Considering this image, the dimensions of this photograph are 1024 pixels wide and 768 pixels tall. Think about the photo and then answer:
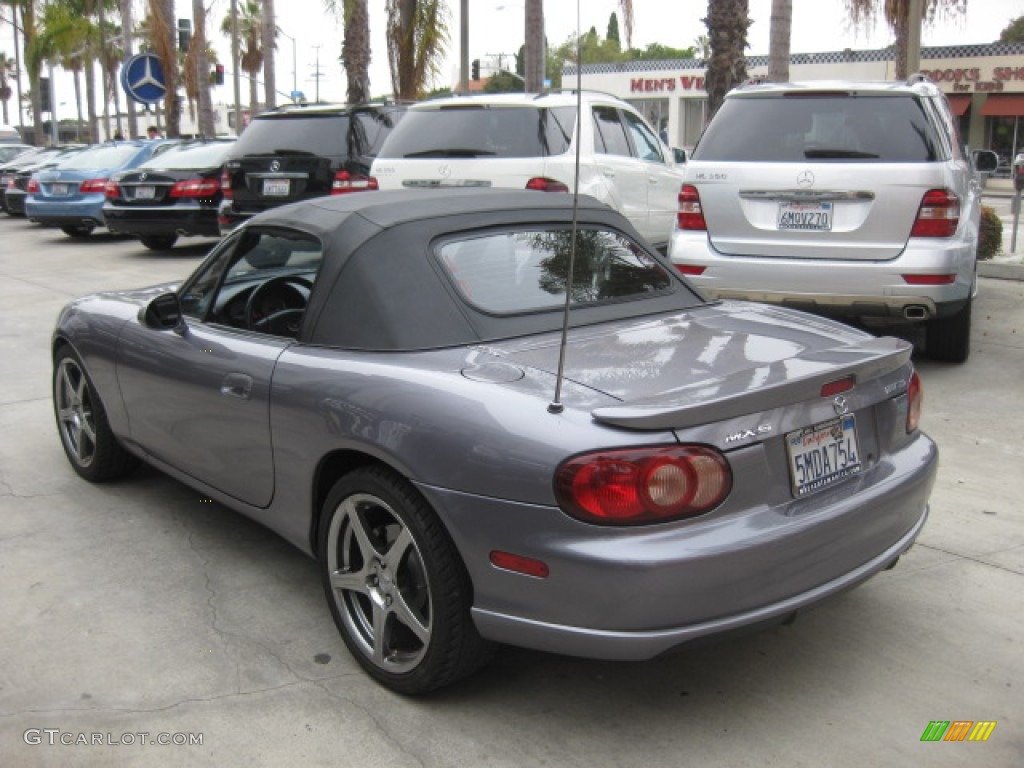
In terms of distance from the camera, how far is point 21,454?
5977mm

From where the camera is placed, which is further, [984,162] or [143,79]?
[143,79]

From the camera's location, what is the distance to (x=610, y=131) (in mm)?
9836

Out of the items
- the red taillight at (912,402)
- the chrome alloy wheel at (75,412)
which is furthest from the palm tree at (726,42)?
the red taillight at (912,402)

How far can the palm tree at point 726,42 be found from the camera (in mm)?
12711

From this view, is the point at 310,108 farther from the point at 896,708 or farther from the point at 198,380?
the point at 896,708

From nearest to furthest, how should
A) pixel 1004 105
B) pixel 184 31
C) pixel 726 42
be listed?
pixel 726 42 → pixel 184 31 → pixel 1004 105

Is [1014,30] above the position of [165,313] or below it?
above

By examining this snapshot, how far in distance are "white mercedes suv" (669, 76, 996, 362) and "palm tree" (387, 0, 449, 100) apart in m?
13.9

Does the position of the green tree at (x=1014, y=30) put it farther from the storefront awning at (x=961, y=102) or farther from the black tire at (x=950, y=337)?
the black tire at (x=950, y=337)

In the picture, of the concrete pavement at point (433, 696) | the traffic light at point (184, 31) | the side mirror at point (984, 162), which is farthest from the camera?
the traffic light at point (184, 31)

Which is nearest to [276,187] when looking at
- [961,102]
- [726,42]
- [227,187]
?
[227,187]

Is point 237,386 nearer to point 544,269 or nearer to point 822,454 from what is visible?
point 544,269

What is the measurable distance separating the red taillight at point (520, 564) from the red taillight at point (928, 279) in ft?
14.8

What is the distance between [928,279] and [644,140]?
174 inches
